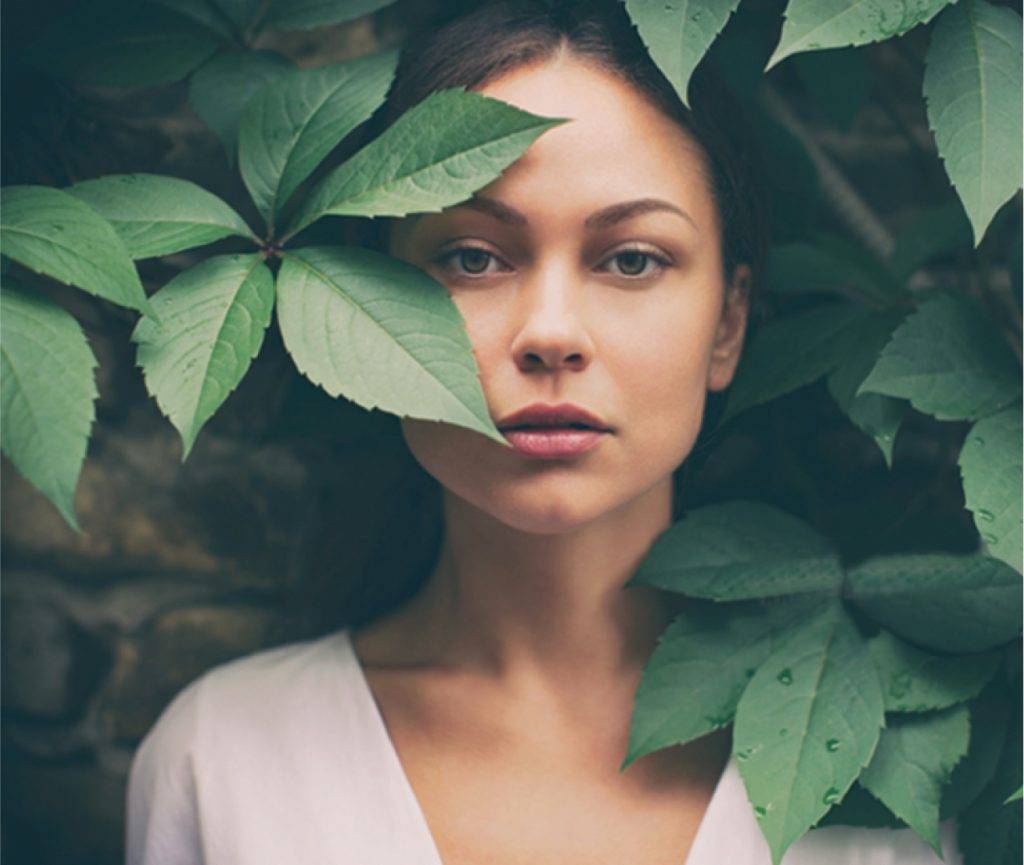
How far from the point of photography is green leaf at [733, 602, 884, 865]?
0.91 m

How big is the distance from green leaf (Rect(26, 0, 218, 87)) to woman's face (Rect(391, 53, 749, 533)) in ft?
0.91

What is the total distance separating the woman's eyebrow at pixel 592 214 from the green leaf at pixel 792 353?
23 centimetres

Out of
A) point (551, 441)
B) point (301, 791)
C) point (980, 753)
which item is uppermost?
point (551, 441)

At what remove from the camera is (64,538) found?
1401 mm

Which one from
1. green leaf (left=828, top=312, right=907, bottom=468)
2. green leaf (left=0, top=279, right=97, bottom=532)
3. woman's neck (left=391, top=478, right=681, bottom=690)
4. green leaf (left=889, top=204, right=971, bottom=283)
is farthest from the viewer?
green leaf (left=889, top=204, right=971, bottom=283)

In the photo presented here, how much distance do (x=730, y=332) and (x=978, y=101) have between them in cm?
32

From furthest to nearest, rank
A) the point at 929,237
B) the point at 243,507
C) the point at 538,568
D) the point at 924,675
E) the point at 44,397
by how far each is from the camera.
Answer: the point at 243,507
the point at 929,237
the point at 538,568
the point at 924,675
the point at 44,397

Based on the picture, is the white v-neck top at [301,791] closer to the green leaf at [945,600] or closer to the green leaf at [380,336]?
the green leaf at [945,600]

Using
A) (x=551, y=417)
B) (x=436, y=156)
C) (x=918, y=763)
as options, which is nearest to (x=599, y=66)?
(x=436, y=156)

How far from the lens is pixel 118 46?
1067 mm

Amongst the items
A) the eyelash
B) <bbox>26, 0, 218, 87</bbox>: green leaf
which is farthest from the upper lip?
<bbox>26, 0, 218, 87</bbox>: green leaf

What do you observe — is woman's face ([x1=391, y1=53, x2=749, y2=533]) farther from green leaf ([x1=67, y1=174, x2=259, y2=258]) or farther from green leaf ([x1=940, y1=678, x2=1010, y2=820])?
green leaf ([x1=940, y1=678, x2=1010, y2=820])

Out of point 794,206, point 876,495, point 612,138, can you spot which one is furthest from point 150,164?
point 876,495

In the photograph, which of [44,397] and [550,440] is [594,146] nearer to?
[550,440]
